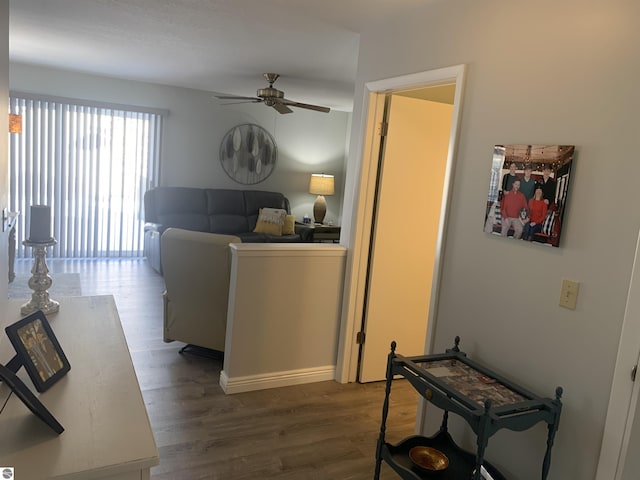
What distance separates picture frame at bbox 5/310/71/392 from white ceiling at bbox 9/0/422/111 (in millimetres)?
2147

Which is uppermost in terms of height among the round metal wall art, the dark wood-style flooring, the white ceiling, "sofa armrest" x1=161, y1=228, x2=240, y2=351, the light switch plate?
the white ceiling

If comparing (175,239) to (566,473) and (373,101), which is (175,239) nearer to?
(373,101)

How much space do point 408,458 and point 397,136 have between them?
2022 millimetres

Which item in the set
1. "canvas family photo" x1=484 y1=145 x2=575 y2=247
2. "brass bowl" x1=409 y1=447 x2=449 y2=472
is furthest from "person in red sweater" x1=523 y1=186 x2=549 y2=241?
"brass bowl" x1=409 y1=447 x2=449 y2=472

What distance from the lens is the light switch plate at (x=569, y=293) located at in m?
1.79

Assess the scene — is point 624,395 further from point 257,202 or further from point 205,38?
point 257,202

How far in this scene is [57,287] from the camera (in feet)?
16.7

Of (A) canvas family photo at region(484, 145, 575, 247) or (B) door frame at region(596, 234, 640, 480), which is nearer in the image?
(B) door frame at region(596, 234, 640, 480)

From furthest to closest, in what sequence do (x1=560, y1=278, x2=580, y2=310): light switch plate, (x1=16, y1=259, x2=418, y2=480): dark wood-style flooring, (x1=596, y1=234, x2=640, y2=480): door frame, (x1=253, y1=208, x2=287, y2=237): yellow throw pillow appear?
(x1=253, y1=208, x2=287, y2=237): yellow throw pillow
(x1=16, y1=259, x2=418, y2=480): dark wood-style flooring
(x1=560, y1=278, x2=580, y2=310): light switch plate
(x1=596, y1=234, x2=640, y2=480): door frame

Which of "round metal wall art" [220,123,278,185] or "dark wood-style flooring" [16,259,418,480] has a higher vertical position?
"round metal wall art" [220,123,278,185]

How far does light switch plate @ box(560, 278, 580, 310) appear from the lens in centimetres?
179

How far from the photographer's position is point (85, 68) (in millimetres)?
5816

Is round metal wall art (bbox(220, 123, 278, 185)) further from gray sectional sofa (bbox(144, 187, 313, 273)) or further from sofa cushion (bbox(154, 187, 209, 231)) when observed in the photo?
sofa cushion (bbox(154, 187, 209, 231))

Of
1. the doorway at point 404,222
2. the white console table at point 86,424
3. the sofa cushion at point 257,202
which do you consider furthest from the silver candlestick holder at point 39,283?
the sofa cushion at point 257,202
